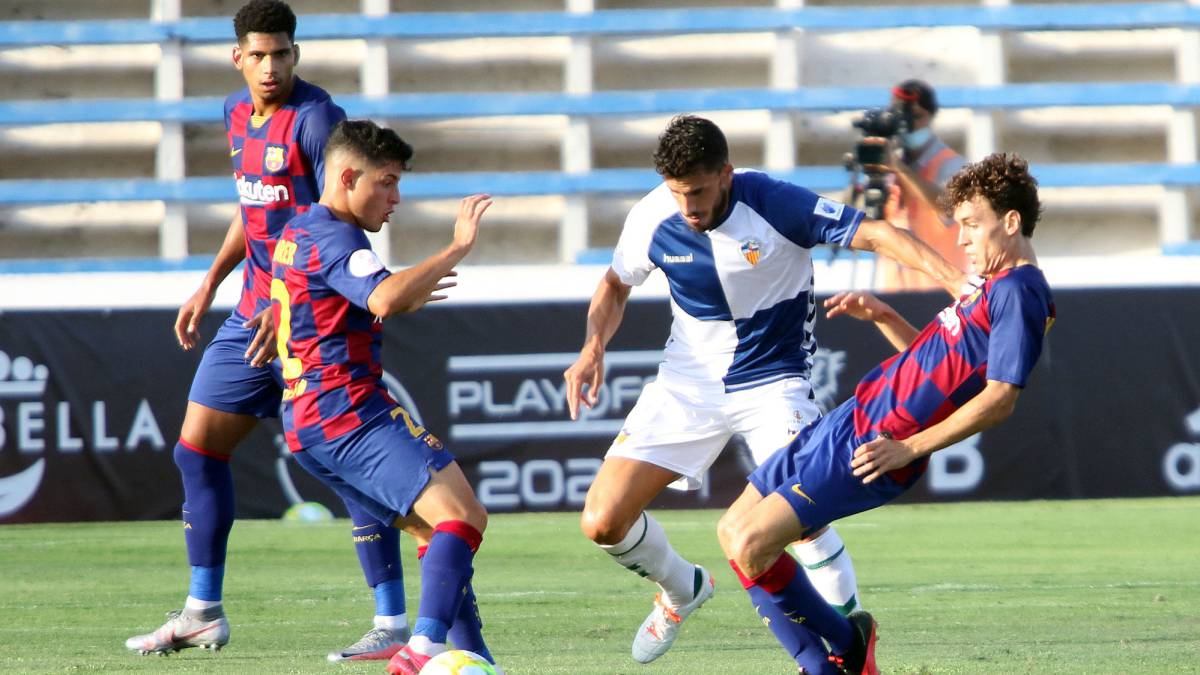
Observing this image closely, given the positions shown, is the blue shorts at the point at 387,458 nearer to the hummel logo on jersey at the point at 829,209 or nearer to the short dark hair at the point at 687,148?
the short dark hair at the point at 687,148

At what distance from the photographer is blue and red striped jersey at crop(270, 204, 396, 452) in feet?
16.6

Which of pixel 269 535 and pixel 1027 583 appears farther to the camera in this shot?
pixel 269 535

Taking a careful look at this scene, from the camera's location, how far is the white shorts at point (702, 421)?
6.19 metres

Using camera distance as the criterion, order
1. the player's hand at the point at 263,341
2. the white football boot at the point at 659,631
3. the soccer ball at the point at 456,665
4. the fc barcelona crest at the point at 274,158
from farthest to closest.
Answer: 1. the fc barcelona crest at the point at 274,158
2. the white football boot at the point at 659,631
3. the player's hand at the point at 263,341
4. the soccer ball at the point at 456,665

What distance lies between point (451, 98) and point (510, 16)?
113 cm

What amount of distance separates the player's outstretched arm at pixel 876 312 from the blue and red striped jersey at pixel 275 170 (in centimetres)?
187

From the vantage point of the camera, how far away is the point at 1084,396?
11.9m

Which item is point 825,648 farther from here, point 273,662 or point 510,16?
point 510,16

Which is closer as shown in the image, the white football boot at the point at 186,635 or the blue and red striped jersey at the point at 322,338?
the blue and red striped jersey at the point at 322,338

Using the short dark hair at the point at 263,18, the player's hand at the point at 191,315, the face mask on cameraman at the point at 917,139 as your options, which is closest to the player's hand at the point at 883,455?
the short dark hair at the point at 263,18

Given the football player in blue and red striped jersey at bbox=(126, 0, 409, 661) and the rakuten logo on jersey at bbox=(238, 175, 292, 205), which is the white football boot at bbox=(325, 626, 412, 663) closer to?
the football player in blue and red striped jersey at bbox=(126, 0, 409, 661)

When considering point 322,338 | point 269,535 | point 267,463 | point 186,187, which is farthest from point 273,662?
point 186,187

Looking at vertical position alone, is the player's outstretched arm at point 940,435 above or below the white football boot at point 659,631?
above

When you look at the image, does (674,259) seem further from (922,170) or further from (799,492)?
(922,170)
